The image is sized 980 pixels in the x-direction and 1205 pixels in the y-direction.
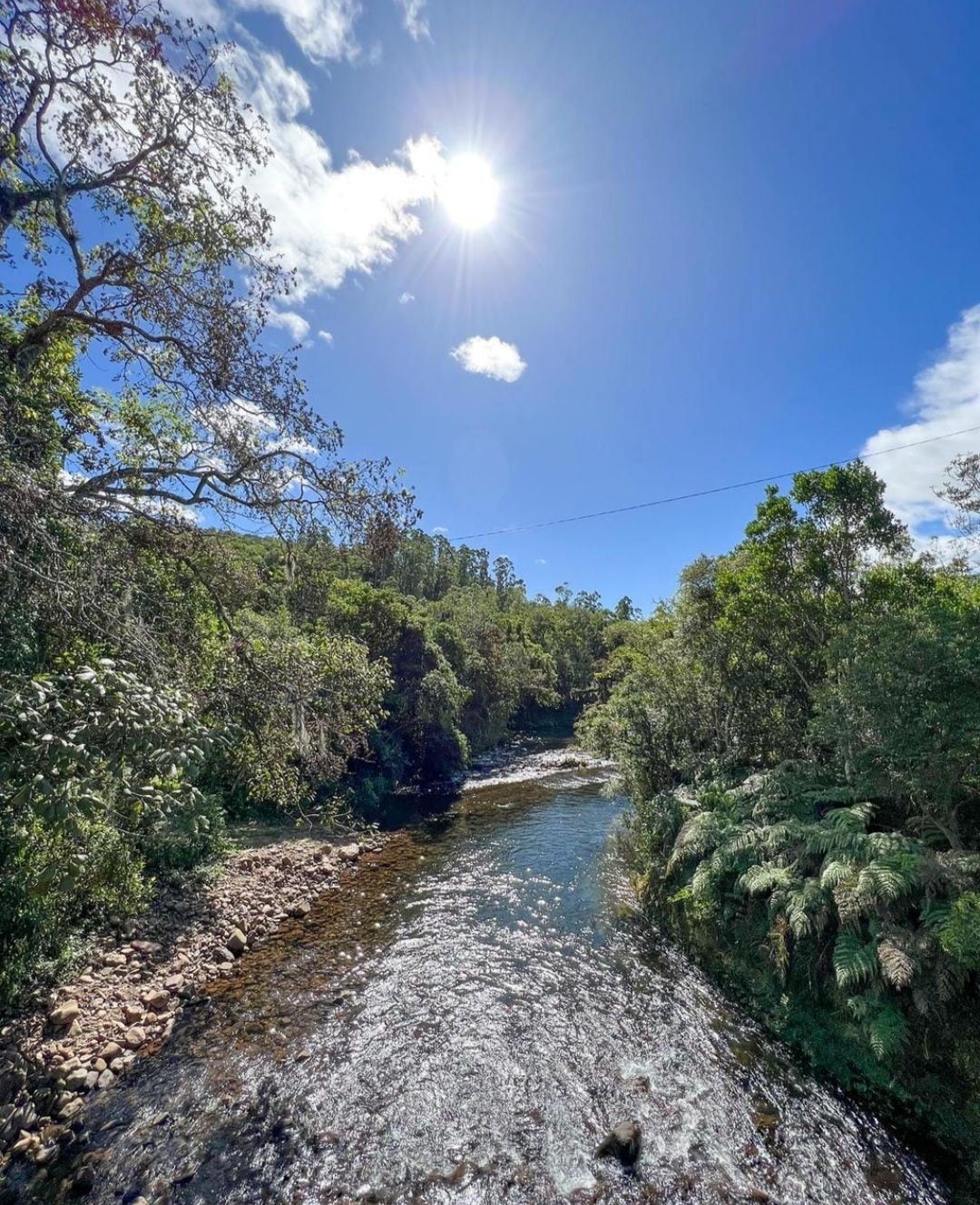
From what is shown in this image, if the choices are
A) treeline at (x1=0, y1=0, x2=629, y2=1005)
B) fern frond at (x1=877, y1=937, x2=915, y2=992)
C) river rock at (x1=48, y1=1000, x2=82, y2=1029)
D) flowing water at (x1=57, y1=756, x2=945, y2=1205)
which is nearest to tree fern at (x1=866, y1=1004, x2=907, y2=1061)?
fern frond at (x1=877, y1=937, x2=915, y2=992)

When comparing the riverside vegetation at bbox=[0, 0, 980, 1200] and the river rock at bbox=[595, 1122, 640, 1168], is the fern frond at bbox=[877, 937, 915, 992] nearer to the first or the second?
the riverside vegetation at bbox=[0, 0, 980, 1200]

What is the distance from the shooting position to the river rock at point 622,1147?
5.82m

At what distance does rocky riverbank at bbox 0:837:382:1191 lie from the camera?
6152mm

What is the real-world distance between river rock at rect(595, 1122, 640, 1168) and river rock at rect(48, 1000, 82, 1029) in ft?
24.5

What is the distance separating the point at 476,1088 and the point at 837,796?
8.24 m

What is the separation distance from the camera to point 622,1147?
5.88 metres

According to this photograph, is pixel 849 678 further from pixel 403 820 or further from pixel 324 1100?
pixel 403 820

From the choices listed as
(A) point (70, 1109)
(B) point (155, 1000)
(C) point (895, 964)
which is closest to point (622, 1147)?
(C) point (895, 964)

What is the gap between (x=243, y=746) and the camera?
5.85m

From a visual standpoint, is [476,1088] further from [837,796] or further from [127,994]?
[837,796]

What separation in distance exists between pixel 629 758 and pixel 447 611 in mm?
30894

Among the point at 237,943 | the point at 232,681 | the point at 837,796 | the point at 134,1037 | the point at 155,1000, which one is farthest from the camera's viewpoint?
the point at 837,796

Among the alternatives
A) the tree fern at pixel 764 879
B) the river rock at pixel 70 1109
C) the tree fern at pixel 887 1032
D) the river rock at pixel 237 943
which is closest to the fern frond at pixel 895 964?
the tree fern at pixel 887 1032

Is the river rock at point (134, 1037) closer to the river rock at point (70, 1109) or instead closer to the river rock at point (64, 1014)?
the river rock at point (64, 1014)
